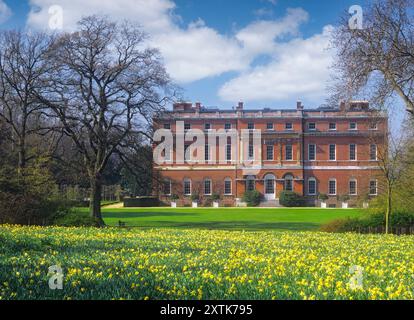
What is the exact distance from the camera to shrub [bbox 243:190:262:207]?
196 ft

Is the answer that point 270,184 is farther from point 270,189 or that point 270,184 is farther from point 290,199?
point 290,199

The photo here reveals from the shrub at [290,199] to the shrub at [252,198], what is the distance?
2.88 metres

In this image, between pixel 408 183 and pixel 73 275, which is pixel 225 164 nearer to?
pixel 408 183

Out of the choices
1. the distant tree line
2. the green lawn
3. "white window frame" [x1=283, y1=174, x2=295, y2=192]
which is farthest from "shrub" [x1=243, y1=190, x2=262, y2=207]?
the distant tree line

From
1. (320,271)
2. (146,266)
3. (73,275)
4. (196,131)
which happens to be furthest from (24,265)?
(196,131)

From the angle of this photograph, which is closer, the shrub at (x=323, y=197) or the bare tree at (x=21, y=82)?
the bare tree at (x=21, y=82)

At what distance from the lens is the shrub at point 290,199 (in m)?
58.2

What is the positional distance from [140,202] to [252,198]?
Result: 13899 mm

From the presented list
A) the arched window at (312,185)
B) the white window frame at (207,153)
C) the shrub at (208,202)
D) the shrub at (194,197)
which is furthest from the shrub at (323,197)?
the shrub at (194,197)

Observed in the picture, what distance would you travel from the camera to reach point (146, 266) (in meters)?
6.90

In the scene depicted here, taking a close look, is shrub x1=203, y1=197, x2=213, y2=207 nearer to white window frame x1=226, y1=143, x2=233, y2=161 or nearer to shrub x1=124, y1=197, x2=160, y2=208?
white window frame x1=226, y1=143, x2=233, y2=161

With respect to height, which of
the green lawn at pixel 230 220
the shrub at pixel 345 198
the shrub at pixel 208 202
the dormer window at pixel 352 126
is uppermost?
the dormer window at pixel 352 126

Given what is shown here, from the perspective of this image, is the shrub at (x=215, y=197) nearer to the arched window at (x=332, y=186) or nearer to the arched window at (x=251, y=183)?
the arched window at (x=251, y=183)

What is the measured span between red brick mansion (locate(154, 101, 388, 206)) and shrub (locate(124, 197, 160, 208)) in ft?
13.2
